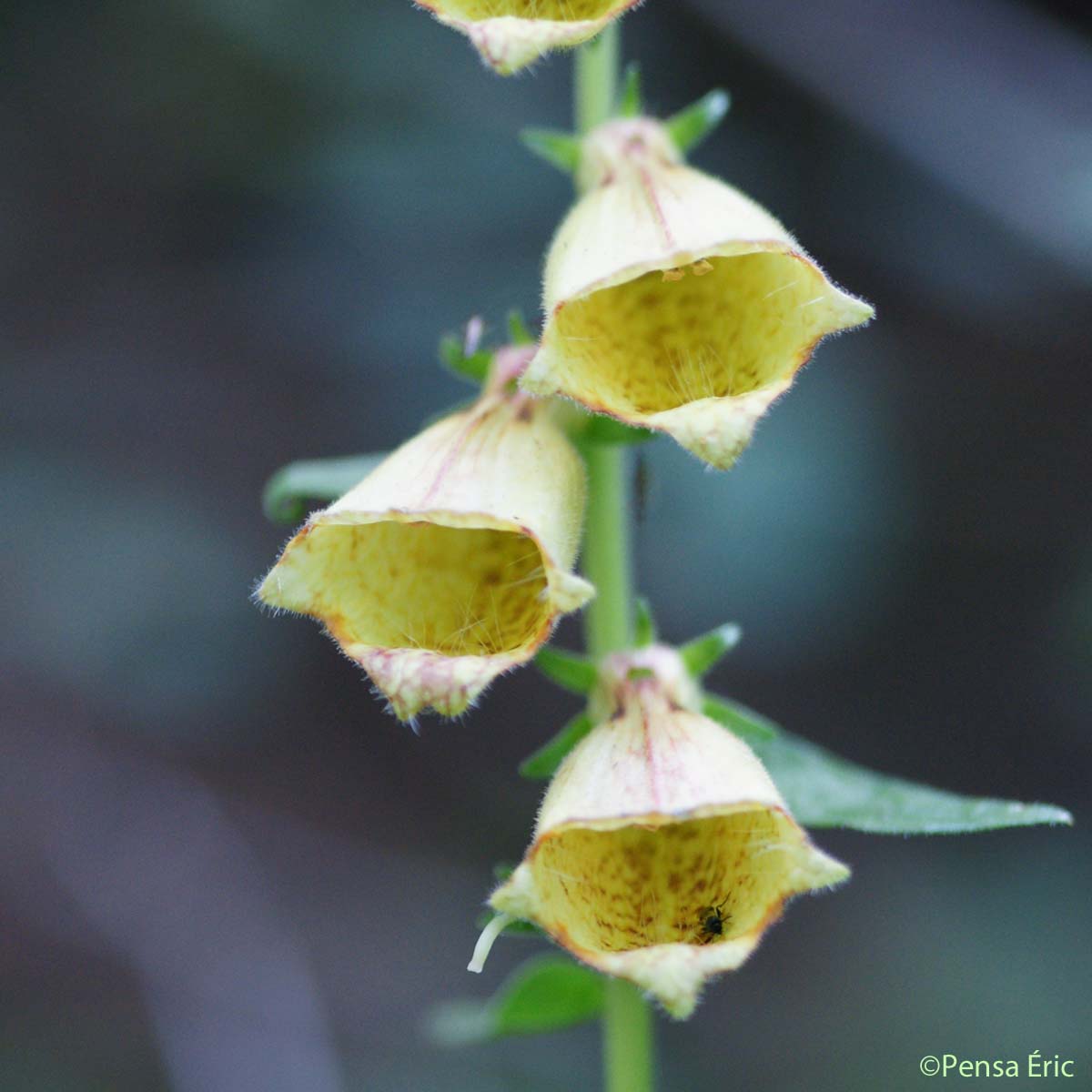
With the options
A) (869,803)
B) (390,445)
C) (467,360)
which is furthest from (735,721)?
(390,445)

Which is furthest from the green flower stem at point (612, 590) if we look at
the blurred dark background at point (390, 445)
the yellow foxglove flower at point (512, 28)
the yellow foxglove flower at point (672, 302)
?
the blurred dark background at point (390, 445)

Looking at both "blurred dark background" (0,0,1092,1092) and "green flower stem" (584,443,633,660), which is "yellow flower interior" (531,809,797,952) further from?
"blurred dark background" (0,0,1092,1092)

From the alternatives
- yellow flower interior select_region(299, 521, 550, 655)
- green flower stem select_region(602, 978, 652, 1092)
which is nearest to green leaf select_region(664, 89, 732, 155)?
yellow flower interior select_region(299, 521, 550, 655)

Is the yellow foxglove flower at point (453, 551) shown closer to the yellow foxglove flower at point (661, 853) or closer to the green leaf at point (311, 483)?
the yellow foxglove flower at point (661, 853)

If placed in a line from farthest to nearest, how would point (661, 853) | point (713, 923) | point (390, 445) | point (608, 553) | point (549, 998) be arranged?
point (390, 445) → point (549, 998) → point (608, 553) → point (661, 853) → point (713, 923)

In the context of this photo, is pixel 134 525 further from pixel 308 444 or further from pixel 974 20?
pixel 974 20

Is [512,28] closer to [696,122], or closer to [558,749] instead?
[696,122]

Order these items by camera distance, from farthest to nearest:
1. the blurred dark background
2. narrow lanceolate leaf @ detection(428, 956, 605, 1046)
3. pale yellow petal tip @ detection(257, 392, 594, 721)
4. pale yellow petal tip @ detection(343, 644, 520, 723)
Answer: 1. the blurred dark background
2. narrow lanceolate leaf @ detection(428, 956, 605, 1046)
3. pale yellow petal tip @ detection(257, 392, 594, 721)
4. pale yellow petal tip @ detection(343, 644, 520, 723)
